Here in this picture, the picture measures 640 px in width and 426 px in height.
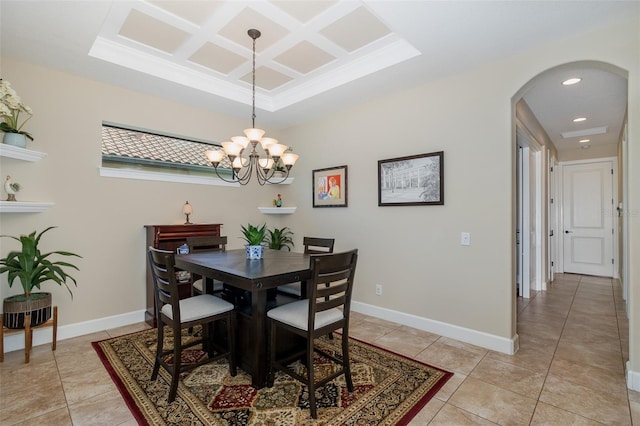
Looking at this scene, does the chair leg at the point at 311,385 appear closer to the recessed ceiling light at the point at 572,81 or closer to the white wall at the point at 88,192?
the white wall at the point at 88,192

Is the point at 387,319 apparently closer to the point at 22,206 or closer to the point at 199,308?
the point at 199,308

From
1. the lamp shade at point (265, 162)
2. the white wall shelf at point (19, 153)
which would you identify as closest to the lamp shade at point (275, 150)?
the lamp shade at point (265, 162)

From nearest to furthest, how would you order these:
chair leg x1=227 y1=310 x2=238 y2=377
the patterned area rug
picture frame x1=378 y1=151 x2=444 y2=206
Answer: the patterned area rug
chair leg x1=227 y1=310 x2=238 y2=377
picture frame x1=378 y1=151 x2=444 y2=206

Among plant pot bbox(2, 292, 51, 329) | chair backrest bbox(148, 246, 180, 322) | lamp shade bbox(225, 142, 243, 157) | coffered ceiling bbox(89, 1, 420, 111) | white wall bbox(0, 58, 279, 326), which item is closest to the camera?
chair backrest bbox(148, 246, 180, 322)

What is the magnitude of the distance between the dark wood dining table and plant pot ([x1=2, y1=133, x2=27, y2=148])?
5.69 feet

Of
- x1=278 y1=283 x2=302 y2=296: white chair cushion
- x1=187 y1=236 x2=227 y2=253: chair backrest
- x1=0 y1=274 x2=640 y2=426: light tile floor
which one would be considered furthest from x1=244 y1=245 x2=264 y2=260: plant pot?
x1=0 y1=274 x2=640 y2=426: light tile floor

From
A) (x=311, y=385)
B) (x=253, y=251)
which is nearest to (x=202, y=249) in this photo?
(x=253, y=251)

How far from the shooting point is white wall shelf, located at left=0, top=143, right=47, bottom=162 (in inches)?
101

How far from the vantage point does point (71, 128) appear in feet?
10.4

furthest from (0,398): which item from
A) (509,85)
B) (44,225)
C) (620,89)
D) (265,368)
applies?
(620,89)

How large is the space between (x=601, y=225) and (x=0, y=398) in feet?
28.7

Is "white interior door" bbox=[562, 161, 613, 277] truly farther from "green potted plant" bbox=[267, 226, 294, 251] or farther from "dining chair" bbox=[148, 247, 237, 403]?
"dining chair" bbox=[148, 247, 237, 403]

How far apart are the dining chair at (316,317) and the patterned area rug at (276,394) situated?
0.12 m

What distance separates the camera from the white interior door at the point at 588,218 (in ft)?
20.0
